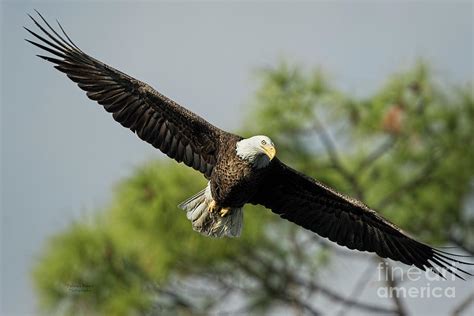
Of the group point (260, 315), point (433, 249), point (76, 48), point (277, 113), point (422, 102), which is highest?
point (422, 102)

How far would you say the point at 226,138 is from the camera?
9305mm

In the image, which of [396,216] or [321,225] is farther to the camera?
[396,216]

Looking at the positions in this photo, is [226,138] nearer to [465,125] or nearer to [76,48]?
[76,48]

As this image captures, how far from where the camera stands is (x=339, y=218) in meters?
9.86

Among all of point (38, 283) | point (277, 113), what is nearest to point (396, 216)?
point (277, 113)

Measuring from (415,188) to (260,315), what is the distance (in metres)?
2.01

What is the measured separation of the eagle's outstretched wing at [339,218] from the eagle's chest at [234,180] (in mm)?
390

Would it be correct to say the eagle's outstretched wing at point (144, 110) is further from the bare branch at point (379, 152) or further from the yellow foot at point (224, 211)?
the bare branch at point (379, 152)

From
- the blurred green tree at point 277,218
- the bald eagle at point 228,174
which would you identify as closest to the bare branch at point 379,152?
the blurred green tree at point 277,218

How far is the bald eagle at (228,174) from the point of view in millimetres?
9109

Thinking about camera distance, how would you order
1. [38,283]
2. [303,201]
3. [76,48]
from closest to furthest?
1. [76,48]
2. [303,201]
3. [38,283]

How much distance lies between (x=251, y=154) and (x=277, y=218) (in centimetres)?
543

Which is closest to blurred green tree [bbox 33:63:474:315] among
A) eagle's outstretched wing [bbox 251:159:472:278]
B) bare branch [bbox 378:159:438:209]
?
bare branch [bbox 378:159:438:209]

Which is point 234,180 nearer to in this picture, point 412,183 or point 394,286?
point 394,286
